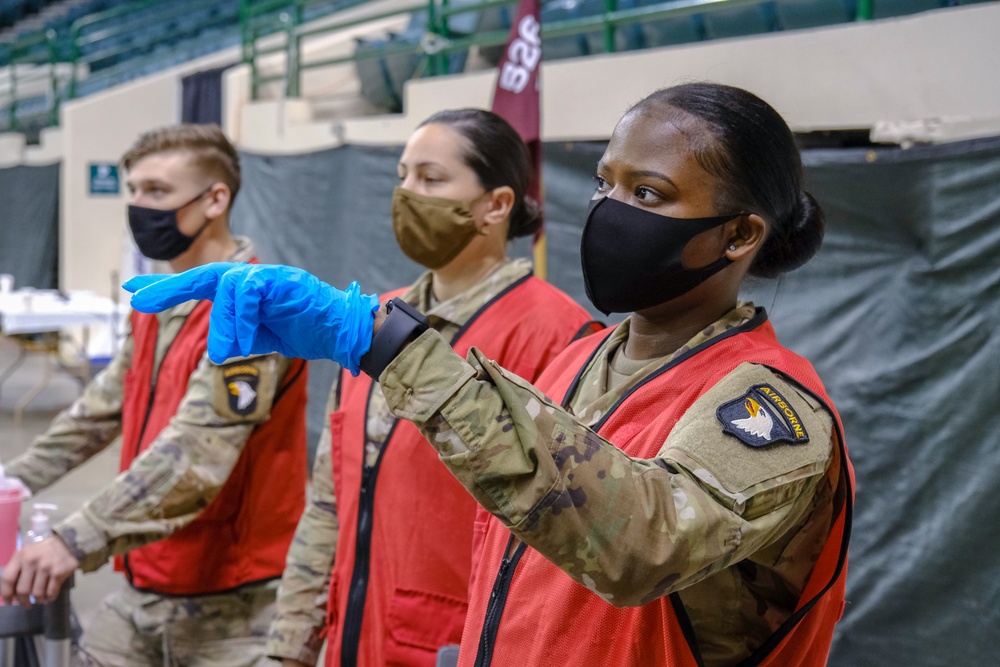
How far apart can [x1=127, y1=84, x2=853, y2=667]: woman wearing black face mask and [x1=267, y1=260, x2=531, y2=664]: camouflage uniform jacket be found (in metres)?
0.53

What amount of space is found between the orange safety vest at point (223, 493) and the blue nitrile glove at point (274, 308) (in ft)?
4.02

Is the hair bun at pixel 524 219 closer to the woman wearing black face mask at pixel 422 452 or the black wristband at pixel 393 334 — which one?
the woman wearing black face mask at pixel 422 452

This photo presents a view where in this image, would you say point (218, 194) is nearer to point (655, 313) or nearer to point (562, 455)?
point (655, 313)

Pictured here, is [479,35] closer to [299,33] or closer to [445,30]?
[445,30]

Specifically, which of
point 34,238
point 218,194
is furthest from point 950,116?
point 34,238

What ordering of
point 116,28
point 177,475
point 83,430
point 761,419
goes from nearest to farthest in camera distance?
point 761,419
point 177,475
point 83,430
point 116,28

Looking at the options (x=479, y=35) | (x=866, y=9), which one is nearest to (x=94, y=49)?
(x=479, y=35)

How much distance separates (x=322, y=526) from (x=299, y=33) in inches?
258

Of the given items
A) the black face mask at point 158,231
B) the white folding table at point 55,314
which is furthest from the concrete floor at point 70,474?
the black face mask at point 158,231

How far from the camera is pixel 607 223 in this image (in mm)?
1276

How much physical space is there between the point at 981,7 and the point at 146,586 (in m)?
2.87

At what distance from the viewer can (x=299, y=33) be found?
26.0 feet

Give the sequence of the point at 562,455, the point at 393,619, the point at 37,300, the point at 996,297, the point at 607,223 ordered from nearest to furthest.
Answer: the point at 562,455 → the point at 607,223 → the point at 393,619 → the point at 996,297 → the point at 37,300

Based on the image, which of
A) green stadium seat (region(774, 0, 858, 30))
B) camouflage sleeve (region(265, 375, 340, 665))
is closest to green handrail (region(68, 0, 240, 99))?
green stadium seat (region(774, 0, 858, 30))
